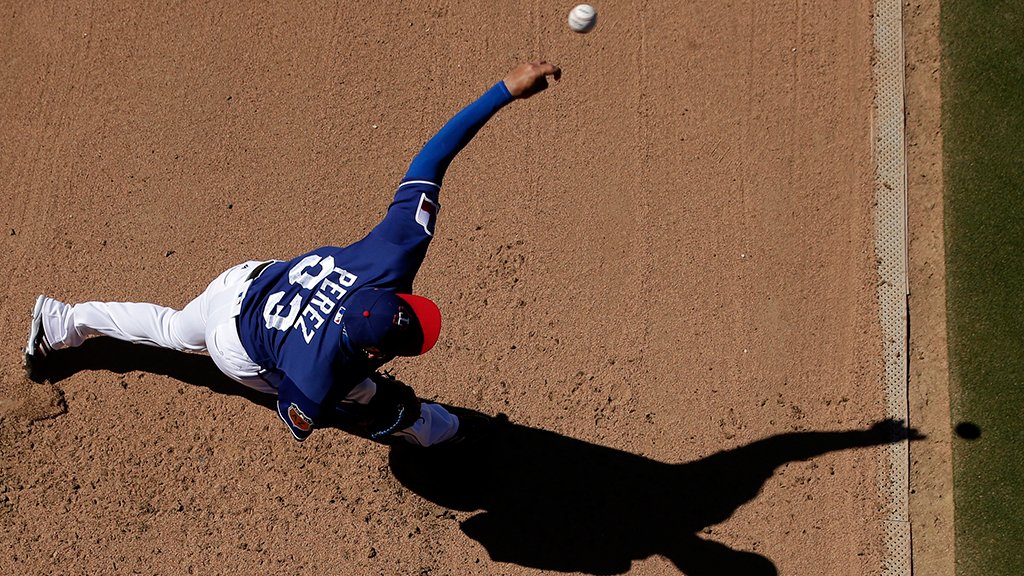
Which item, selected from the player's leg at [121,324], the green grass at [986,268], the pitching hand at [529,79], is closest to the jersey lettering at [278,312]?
the player's leg at [121,324]

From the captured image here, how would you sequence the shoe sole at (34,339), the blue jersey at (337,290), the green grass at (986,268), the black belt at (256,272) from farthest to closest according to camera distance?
the green grass at (986,268)
the shoe sole at (34,339)
the black belt at (256,272)
the blue jersey at (337,290)

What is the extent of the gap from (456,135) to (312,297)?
105 cm

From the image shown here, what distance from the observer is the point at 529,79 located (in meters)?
4.03

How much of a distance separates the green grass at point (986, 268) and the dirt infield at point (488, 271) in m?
0.59

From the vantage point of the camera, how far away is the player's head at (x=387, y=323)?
12.2 ft

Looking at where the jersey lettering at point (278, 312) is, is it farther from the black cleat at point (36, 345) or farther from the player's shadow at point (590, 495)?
the black cleat at point (36, 345)

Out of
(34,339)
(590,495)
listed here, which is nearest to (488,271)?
(590,495)

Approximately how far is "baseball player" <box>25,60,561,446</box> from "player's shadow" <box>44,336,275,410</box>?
0.72 m

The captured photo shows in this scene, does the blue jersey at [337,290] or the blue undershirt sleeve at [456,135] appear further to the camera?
the blue undershirt sleeve at [456,135]

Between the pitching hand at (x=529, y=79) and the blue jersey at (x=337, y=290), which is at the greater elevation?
the pitching hand at (x=529, y=79)

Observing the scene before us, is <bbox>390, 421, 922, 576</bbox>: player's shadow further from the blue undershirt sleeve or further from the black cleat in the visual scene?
the black cleat

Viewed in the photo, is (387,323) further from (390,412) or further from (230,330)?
(230,330)

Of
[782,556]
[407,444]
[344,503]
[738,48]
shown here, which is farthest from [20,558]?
[738,48]

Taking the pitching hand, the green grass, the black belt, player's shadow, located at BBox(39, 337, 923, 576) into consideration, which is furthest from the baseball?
the green grass
